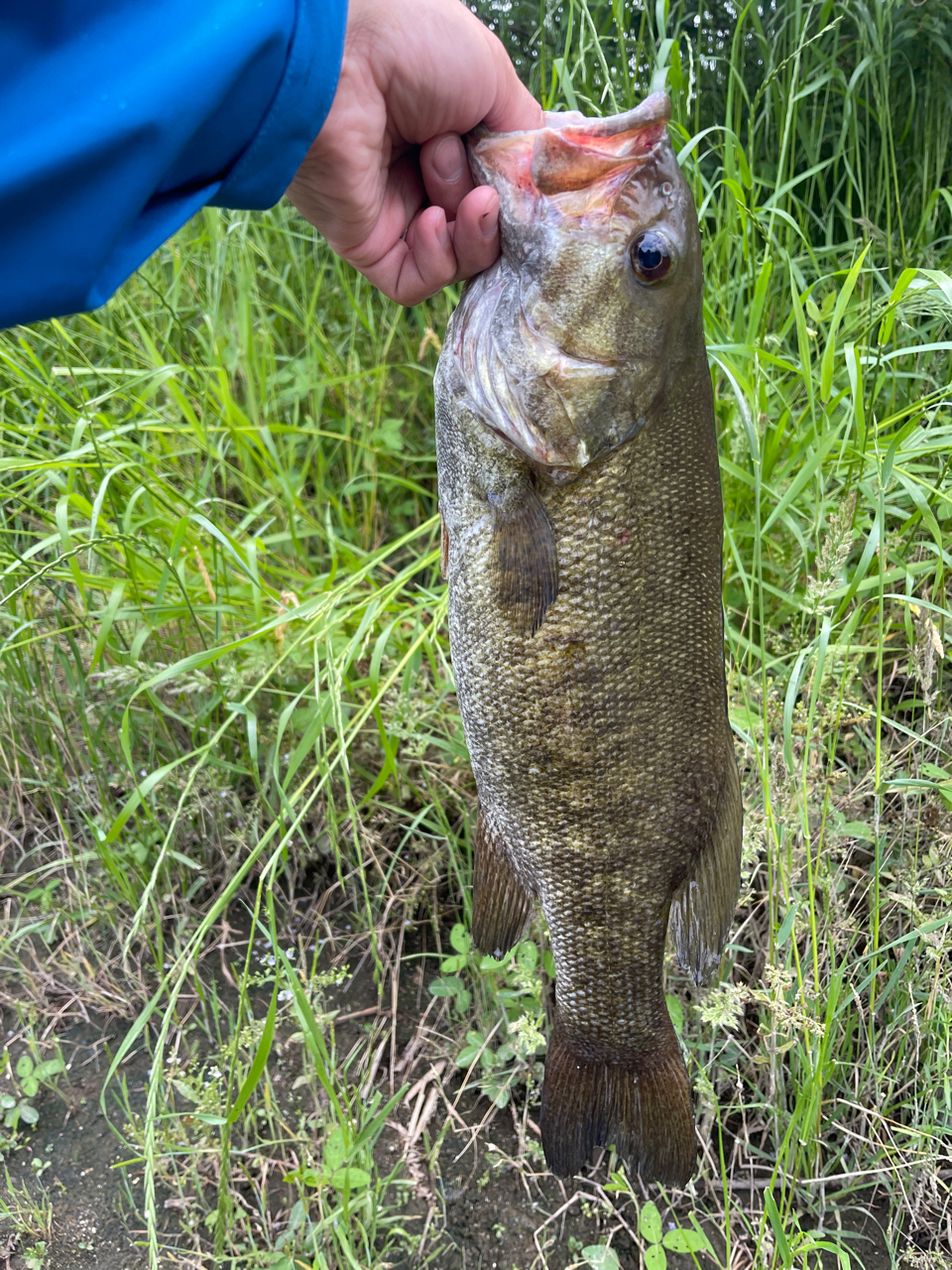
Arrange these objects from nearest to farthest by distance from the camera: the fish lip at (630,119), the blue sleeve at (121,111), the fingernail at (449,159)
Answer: the blue sleeve at (121,111) < the fish lip at (630,119) < the fingernail at (449,159)

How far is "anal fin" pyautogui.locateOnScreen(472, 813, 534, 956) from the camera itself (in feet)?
5.21

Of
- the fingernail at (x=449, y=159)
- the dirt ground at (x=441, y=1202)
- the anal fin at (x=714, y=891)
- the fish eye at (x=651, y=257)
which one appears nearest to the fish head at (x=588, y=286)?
the fish eye at (x=651, y=257)

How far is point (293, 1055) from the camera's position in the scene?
2.11 meters

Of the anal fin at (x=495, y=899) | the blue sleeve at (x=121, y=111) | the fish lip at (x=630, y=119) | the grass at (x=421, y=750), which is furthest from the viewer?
the grass at (x=421, y=750)

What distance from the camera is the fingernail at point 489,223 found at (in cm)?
129

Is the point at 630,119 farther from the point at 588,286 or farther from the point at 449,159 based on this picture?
the point at 449,159

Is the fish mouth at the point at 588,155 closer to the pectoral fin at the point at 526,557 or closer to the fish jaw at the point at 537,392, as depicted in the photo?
the fish jaw at the point at 537,392

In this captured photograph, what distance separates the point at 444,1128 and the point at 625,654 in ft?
3.87

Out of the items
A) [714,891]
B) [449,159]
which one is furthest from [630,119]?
[714,891]

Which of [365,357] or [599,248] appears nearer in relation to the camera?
[599,248]

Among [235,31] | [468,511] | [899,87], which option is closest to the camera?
[235,31]

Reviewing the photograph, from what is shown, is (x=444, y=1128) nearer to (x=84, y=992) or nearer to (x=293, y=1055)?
(x=293, y=1055)

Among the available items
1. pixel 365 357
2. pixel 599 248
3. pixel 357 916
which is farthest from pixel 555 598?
pixel 365 357

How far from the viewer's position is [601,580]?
132 cm
